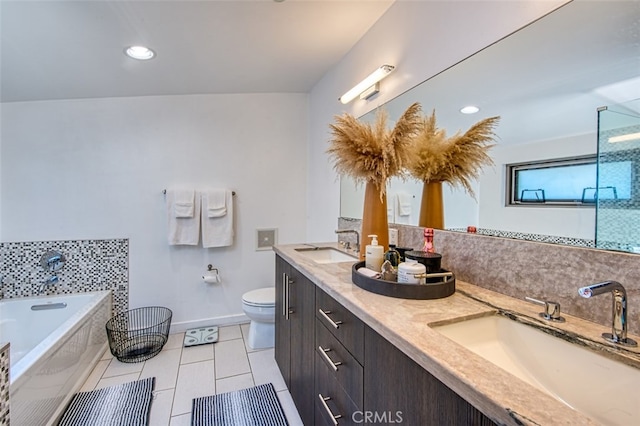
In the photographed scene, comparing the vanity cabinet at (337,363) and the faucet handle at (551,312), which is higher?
the faucet handle at (551,312)

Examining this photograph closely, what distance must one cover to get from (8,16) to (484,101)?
2.20 meters

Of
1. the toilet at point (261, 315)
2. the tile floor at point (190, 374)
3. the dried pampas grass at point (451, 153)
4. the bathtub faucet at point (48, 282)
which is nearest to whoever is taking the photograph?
the dried pampas grass at point (451, 153)

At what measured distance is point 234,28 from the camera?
5.55 ft

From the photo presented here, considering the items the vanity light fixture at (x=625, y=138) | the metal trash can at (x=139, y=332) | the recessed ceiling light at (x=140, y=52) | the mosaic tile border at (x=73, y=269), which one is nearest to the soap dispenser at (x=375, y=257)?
the vanity light fixture at (x=625, y=138)

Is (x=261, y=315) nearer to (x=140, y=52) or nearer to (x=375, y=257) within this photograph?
(x=375, y=257)

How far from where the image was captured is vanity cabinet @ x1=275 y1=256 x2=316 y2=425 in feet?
4.60

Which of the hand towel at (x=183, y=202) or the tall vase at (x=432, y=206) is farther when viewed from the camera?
the hand towel at (x=183, y=202)

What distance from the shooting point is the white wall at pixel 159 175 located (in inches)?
94.0

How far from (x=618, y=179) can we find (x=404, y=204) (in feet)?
2.94

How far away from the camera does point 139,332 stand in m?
2.57

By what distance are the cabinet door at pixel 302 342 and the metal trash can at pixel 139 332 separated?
1.38 metres

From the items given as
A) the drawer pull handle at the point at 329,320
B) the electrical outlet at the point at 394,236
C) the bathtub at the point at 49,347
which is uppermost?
the electrical outlet at the point at 394,236

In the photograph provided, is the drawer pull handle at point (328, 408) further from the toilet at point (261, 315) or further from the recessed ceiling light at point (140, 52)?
the recessed ceiling light at point (140, 52)

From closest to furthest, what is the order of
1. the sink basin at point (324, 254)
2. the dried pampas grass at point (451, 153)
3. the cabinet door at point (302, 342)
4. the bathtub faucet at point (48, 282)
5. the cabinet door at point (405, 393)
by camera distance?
the cabinet door at point (405, 393) → the dried pampas grass at point (451, 153) → the cabinet door at point (302, 342) → the sink basin at point (324, 254) → the bathtub faucet at point (48, 282)
